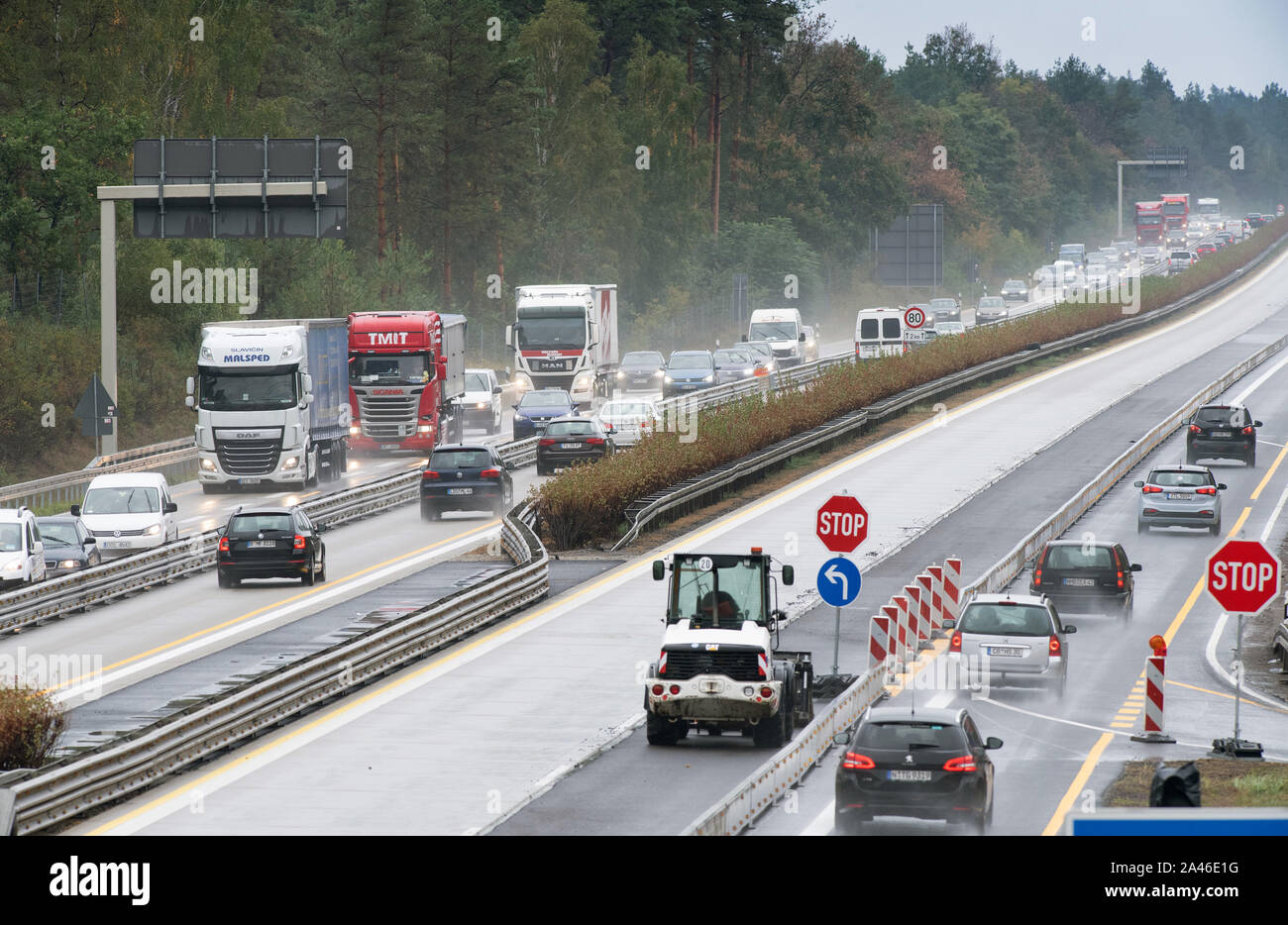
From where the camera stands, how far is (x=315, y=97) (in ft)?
290

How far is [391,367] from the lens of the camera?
51.8 m

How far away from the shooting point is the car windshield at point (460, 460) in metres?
43.3

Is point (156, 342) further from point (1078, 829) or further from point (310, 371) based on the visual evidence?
point (1078, 829)

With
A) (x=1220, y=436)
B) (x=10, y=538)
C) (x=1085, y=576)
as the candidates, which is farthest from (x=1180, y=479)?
(x=10, y=538)

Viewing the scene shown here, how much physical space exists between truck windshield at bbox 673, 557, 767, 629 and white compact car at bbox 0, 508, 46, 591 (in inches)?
591

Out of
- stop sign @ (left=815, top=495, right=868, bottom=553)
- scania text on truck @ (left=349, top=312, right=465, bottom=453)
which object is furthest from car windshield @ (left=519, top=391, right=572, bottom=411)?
stop sign @ (left=815, top=495, right=868, bottom=553)

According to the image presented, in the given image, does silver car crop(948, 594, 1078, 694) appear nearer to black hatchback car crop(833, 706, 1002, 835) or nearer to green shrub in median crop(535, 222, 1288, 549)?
black hatchback car crop(833, 706, 1002, 835)

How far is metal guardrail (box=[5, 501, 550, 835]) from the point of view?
18.3 meters

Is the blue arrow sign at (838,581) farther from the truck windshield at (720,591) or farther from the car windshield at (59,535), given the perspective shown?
the car windshield at (59,535)

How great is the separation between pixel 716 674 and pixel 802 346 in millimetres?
59660

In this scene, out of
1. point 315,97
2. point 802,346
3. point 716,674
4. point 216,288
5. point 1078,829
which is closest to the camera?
point 1078,829

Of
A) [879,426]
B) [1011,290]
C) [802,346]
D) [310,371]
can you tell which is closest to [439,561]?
[310,371]

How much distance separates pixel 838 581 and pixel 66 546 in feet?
56.5

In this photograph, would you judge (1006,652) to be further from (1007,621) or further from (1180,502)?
(1180,502)
